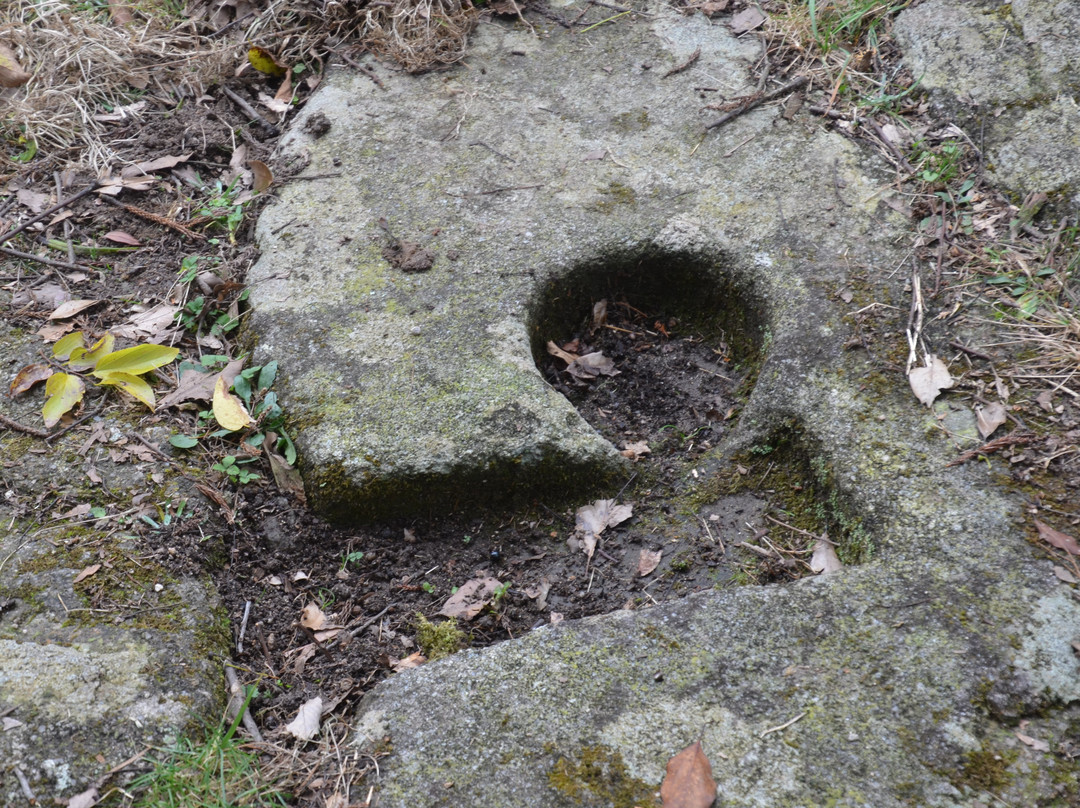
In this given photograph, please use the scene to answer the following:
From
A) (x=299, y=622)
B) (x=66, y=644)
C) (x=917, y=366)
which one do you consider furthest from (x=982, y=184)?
(x=66, y=644)

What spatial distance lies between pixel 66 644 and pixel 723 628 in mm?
1671

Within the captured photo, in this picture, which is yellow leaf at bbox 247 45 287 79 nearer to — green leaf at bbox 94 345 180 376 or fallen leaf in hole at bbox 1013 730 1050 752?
green leaf at bbox 94 345 180 376

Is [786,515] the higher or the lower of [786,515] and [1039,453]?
the lower

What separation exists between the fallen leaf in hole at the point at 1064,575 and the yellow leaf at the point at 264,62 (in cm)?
359

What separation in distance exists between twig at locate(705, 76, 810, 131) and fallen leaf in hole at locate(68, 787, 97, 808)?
2.98 m

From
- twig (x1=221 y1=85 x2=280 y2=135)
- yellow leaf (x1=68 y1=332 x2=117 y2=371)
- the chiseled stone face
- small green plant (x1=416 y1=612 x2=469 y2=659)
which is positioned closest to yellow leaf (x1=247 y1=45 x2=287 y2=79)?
twig (x1=221 y1=85 x2=280 y2=135)

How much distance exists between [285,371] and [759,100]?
86.1 inches

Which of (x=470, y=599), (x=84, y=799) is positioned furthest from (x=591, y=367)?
(x=84, y=799)

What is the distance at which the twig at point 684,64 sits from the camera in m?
3.42

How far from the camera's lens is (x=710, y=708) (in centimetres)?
182

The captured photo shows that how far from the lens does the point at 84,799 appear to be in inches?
68.8

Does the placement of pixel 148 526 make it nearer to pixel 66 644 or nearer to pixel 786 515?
pixel 66 644

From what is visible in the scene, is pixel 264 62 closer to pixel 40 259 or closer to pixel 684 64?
pixel 40 259

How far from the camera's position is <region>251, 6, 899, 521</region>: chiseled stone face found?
2.43 meters
